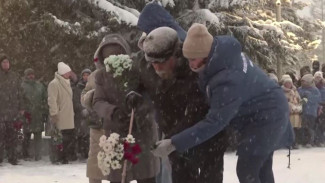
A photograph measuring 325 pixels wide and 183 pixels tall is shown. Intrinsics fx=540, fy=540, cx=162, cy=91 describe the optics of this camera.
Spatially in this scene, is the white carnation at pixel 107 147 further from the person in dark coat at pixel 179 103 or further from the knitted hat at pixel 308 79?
the knitted hat at pixel 308 79

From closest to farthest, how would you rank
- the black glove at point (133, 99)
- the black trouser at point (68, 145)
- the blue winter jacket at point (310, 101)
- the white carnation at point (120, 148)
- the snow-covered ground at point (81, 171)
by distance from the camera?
1. the black glove at point (133, 99)
2. the white carnation at point (120, 148)
3. the snow-covered ground at point (81, 171)
4. the black trouser at point (68, 145)
5. the blue winter jacket at point (310, 101)

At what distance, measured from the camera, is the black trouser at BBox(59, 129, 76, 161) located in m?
10.3

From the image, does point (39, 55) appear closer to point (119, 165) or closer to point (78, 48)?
point (78, 48)

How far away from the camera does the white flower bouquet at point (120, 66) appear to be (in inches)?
169

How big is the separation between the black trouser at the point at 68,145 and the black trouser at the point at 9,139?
0.87 metres

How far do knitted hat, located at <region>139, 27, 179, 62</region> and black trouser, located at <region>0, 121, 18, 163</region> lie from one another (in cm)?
670

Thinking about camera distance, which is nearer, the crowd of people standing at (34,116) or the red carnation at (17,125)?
the crowd of people standing at (34,116)

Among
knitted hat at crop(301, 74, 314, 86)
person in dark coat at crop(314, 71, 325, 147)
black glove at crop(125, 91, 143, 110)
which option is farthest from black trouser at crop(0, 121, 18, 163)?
person in dark coat at crop(314, 71, 325, 147)

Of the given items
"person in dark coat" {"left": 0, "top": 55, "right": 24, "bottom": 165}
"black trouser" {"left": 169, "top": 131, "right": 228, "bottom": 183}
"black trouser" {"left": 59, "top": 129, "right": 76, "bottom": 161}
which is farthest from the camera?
"black trouser" {"left": 59, "top": 129, "right": 76, "bottom": 161}

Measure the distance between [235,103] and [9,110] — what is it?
706 centimetres

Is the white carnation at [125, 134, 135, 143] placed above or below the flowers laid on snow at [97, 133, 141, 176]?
above

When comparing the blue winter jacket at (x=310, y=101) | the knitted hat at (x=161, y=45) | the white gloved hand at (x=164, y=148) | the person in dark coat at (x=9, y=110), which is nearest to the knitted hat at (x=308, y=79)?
the blue winter jacket at (x=310, y=101)

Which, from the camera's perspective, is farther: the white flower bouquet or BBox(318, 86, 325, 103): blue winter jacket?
BBox(318, 86, 325, 103): blue winter jacket

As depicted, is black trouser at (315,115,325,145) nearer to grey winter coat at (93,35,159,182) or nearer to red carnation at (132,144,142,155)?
grey winter coat at (93,35,159,182)
